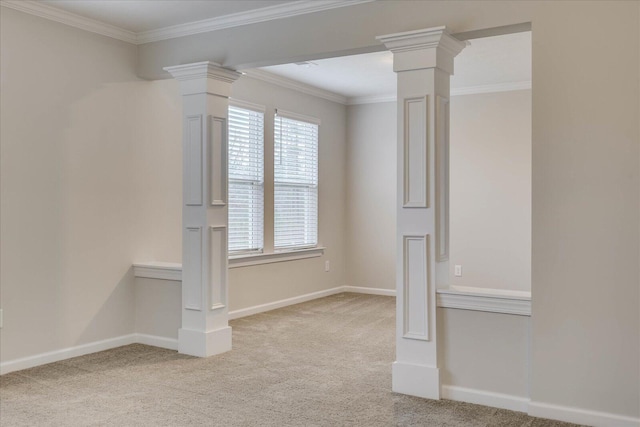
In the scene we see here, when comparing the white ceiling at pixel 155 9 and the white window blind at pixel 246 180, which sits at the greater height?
the white ceiling at pixel 155 9

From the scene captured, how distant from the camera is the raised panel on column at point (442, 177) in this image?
131 inches

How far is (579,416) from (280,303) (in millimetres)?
3710

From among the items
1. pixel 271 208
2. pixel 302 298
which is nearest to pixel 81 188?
pixel 271 208

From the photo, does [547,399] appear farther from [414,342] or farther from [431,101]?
[431,101]

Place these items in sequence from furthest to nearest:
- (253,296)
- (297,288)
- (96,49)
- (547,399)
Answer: (297,288), (253,296), (96,49), (547,399)

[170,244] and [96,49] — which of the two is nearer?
[96,49]

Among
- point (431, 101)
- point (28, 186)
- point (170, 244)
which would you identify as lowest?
point (170, 244)

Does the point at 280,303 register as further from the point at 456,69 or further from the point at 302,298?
the point at 456,69

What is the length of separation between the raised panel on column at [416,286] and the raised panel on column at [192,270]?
1604mm

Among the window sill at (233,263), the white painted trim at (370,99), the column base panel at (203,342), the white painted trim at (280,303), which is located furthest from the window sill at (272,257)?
the white painted trim at (370,99)

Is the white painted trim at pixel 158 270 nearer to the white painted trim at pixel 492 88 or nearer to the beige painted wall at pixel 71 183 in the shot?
the beige painted wall at pixel 71 183

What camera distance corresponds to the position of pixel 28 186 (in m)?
3.88

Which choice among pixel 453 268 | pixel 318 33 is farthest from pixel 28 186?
pixel 453 268

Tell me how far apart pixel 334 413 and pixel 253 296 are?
9.40ft
